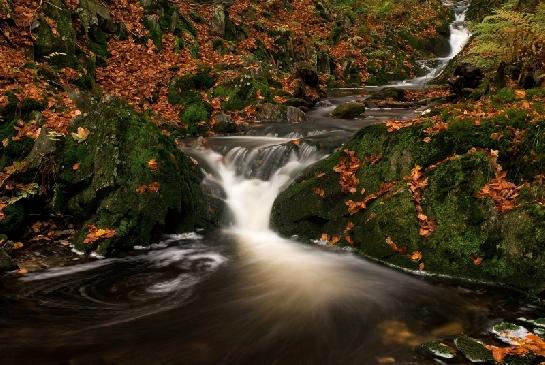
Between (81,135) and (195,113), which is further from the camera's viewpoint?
(195,113)

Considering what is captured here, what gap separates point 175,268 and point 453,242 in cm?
353

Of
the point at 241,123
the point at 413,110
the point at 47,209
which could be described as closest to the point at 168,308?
the point at 47,209

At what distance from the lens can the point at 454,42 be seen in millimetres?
26516

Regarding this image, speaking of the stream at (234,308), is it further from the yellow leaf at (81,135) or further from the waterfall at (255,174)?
the yellow leaf at (81,135)

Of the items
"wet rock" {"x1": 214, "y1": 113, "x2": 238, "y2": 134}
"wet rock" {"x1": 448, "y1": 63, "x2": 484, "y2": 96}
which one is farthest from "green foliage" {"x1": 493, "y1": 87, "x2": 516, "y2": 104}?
"wet rock" {"x1": 214, "y1": 113, "x2": 238, "y2": 134}

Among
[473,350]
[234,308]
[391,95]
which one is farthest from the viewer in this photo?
[391,95]

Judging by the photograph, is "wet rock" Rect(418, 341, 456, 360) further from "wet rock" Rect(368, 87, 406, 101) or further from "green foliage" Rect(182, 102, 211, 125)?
"wet rock" Rect(368, 87, 406, 101)

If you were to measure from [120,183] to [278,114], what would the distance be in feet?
23.0

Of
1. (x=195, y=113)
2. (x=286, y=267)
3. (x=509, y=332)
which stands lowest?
(x=509, y=332)

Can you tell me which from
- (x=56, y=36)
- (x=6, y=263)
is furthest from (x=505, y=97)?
(x=56, y=36)

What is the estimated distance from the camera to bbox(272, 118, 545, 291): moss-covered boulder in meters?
4.86

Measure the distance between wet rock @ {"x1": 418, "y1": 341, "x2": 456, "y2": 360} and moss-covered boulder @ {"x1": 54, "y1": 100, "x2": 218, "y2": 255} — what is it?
4328 mm

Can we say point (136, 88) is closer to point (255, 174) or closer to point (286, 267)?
point (255, 174)

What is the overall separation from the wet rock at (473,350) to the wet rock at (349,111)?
396 inches
